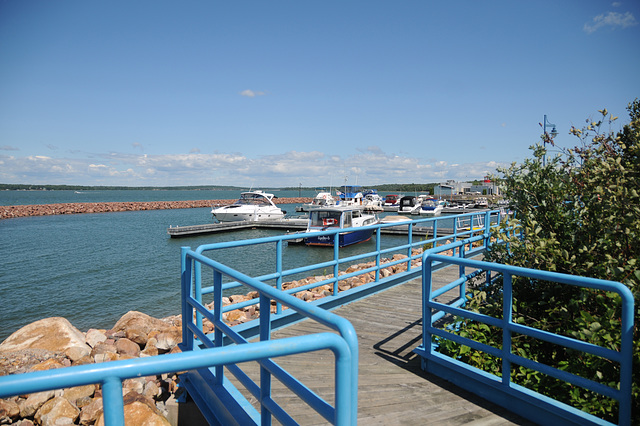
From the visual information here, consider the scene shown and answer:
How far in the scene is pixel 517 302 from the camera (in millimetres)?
4734

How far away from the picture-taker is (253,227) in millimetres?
39875

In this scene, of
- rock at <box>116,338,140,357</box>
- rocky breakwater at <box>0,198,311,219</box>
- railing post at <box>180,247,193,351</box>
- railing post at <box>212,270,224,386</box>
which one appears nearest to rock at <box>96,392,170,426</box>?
railing post at <box>180,247,193,351</box>

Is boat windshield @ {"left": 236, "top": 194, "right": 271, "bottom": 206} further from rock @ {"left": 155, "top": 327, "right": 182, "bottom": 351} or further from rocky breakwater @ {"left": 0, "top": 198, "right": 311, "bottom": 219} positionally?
rock @ {"left": 155, "top": 327, "right": 182, "bottom": 351}

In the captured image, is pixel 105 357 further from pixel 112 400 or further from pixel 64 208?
pixel 64 208

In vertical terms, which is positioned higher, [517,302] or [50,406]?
[517,302]

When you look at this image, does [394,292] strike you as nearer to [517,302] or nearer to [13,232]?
[517,302]

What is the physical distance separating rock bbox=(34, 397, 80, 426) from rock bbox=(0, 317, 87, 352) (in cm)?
249

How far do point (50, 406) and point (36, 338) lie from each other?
10.7ft

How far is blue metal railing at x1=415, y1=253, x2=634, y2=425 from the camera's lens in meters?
2.74

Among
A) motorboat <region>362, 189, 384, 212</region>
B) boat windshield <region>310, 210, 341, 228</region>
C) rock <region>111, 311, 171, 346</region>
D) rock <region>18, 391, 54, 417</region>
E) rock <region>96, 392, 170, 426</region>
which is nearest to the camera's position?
rock <region>96, 392, 170, 426</region>

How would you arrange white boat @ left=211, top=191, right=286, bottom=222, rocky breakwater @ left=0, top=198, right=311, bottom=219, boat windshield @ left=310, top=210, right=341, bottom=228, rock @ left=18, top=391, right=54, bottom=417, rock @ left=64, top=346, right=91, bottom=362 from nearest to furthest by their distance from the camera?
1. rock @ left=18, top=391, right=54, bottom=417
2. rock @ left=64, top=346, right=91, bottom=362
3. boat windshield @ left=310, top=210, right=341, bottom=228
4. white boat @ left=211, top=191, right=286, bottom=222
5. rocky breakwater @ left=0, top=198, right=311, bottom=219

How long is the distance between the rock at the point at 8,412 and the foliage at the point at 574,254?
19.5 ft

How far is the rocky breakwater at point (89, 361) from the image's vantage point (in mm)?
5457

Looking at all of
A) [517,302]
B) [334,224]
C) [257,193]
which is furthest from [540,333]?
[257,193]
